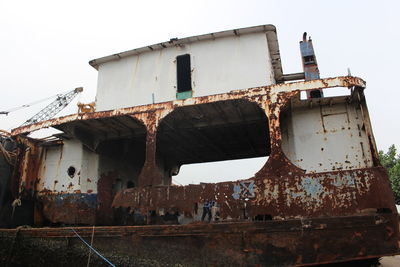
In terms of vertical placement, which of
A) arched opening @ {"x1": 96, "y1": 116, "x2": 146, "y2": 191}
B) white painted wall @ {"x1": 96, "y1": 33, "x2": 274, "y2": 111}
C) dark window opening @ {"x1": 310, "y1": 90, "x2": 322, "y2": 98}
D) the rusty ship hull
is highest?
white painted wall @ {"x1": 96, "y1": 33, "x2": 274, "y2": 111}

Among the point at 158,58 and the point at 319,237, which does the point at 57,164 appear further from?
the point at 319,237

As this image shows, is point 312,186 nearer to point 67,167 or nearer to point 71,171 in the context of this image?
point 71,171

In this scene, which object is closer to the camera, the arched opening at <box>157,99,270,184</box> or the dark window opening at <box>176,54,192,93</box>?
the arched opening at <box>157,99,270,184</box>

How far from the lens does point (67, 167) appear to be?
9516 mm

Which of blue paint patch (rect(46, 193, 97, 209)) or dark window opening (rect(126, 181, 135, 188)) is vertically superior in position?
dark window opening (rect(126, 181, 135, 188))

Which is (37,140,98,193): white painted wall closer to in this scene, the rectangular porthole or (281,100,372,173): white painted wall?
the rectangular porthole

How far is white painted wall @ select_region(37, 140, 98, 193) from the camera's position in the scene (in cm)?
928

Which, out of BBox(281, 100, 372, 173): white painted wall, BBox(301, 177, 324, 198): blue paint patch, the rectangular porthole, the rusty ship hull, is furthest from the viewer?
the rectangular porthole

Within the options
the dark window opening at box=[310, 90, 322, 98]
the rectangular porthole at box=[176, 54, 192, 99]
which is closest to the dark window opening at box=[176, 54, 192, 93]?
the rectangular porthole at box=[176, 54, 192, 99]

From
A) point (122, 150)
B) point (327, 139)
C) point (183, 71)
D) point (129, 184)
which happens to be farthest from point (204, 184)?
point (129, 184)

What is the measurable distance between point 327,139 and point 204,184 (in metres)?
3.12

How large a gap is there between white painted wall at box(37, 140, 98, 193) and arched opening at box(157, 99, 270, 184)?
8.03 ft

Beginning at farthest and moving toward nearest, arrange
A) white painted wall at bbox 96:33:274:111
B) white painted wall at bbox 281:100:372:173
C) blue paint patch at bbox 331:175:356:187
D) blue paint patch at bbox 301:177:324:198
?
white painted wall at bbox 96:33:274:111 < white painted wall at bbox 281:100:372:173 < blue paint patch at bbox 301:177:324:198 < blue paint patch at bbox 331:175:356:187

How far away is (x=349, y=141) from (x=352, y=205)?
1917mm
